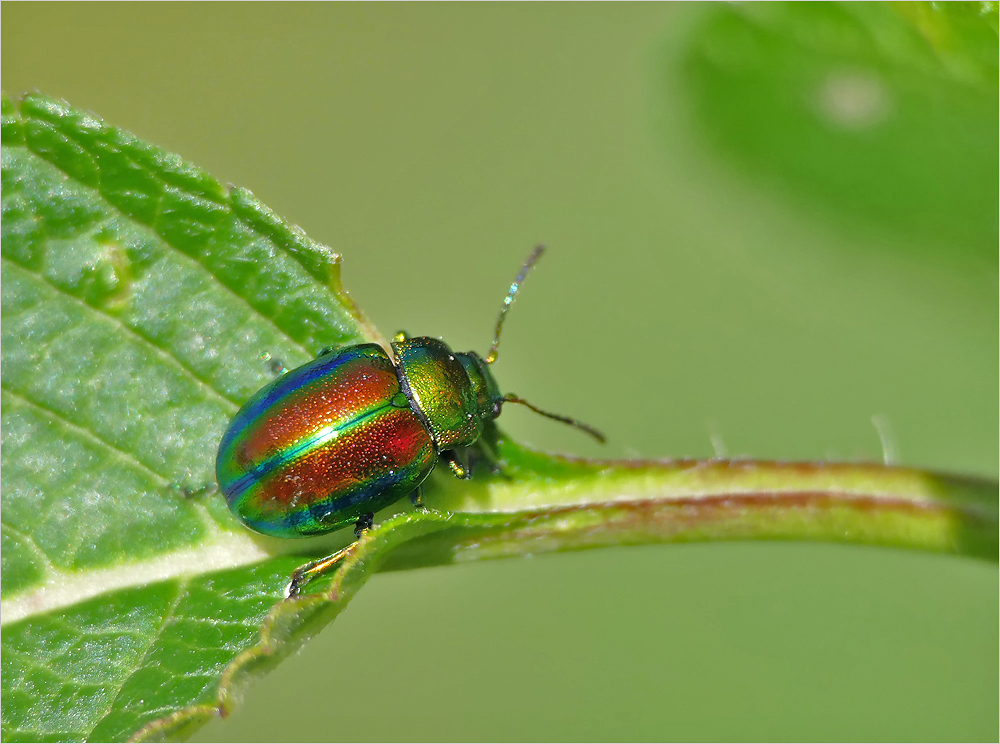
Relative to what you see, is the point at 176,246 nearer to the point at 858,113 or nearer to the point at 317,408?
the point at 317,408

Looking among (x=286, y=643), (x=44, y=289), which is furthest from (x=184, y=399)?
(x=286, y=643)

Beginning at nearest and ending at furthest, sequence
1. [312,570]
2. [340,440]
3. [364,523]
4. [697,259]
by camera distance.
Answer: [312,570] → [364,523] → [340,440] → [697,259]

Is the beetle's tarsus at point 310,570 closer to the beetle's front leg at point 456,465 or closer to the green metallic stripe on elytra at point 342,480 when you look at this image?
the green metallic stripe on elytra at point 342,480

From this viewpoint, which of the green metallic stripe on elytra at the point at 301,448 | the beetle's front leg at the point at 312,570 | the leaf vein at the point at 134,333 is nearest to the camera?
the beetle's front leg at the point at 312,570

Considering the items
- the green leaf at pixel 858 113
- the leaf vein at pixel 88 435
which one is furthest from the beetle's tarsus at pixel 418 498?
the green leaf at pixel 858 113

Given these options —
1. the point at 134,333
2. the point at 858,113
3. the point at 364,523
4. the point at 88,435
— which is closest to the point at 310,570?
the point at 364,523

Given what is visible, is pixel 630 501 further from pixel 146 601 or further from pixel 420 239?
pixel 420 239
